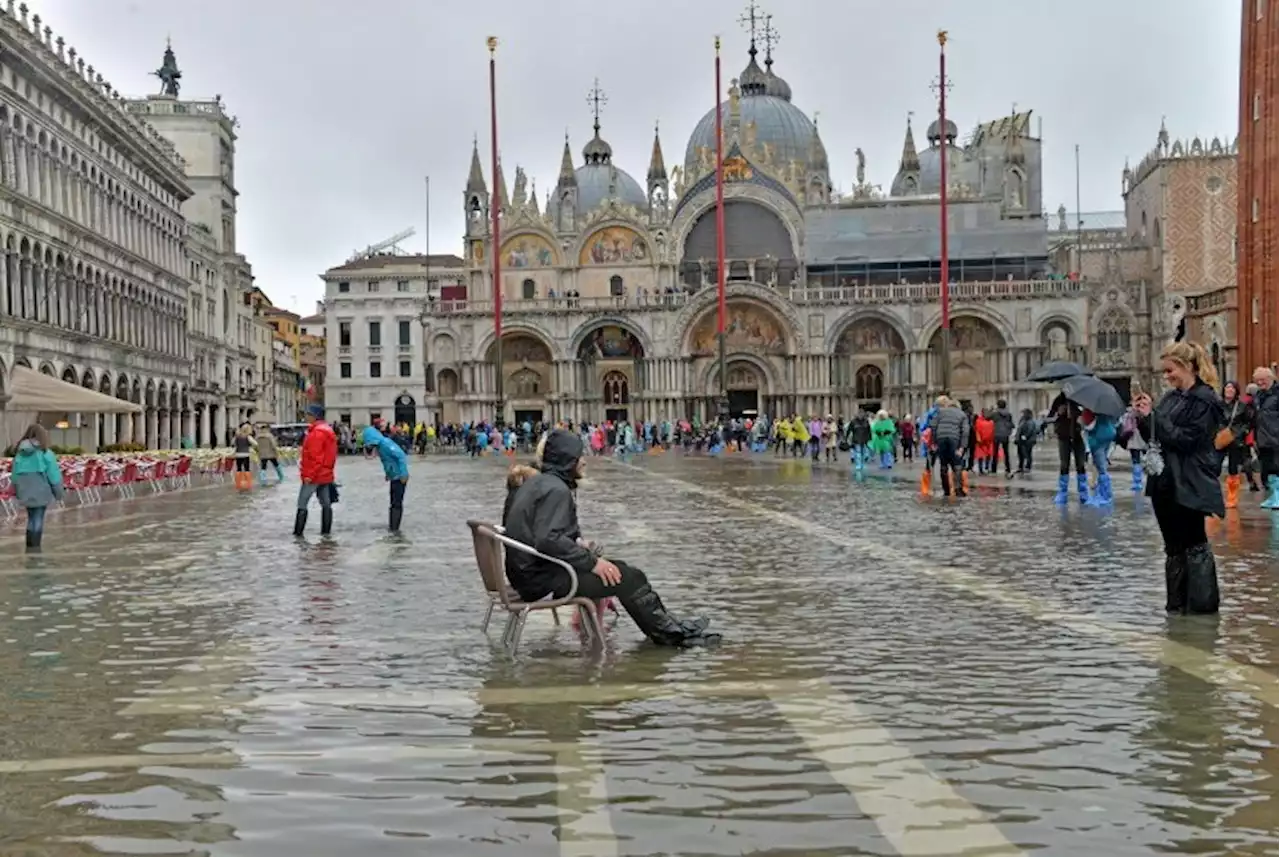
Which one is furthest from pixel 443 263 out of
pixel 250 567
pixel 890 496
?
pixel 250 567

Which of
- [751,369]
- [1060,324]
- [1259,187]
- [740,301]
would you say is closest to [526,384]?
[751,369]

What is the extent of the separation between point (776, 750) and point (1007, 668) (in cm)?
225

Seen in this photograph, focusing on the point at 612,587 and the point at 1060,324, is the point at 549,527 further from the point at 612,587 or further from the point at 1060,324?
the point at 1060,324

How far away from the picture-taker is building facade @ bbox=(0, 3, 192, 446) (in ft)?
135

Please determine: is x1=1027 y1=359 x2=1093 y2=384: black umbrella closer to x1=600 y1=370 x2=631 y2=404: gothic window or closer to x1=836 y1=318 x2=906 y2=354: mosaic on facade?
x1=836 y1=318 x2=906 y2=354: mosaic on facade

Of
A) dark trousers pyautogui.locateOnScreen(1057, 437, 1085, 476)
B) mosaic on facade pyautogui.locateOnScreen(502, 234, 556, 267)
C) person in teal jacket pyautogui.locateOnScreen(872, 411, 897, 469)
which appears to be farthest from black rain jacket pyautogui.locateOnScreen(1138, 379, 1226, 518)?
mosaic on facade pyautogui.locateOnScreen(502, 234, 556, 267)

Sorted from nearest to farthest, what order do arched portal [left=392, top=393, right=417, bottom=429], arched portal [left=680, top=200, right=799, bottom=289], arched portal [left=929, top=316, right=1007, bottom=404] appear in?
arched portal [left=929, top=316, right=1007, bottom=404] < arched portal [left=680, top=200, right=799, bottom=289] < arched portal [left=392, top=393, right=417, bottom=429]

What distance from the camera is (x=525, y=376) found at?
272ft

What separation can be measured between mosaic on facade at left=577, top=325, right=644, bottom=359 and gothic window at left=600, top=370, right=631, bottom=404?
1080 mm

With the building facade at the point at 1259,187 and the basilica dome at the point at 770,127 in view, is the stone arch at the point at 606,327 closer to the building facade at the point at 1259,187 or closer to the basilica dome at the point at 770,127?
the basilica dome at the point at 770,127

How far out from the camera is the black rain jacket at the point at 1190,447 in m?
9.16

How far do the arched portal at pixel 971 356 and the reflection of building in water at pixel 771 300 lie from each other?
0.09 metres

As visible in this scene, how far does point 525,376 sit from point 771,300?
14435mm

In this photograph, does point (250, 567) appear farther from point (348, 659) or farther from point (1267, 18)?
point (1267, 18)
